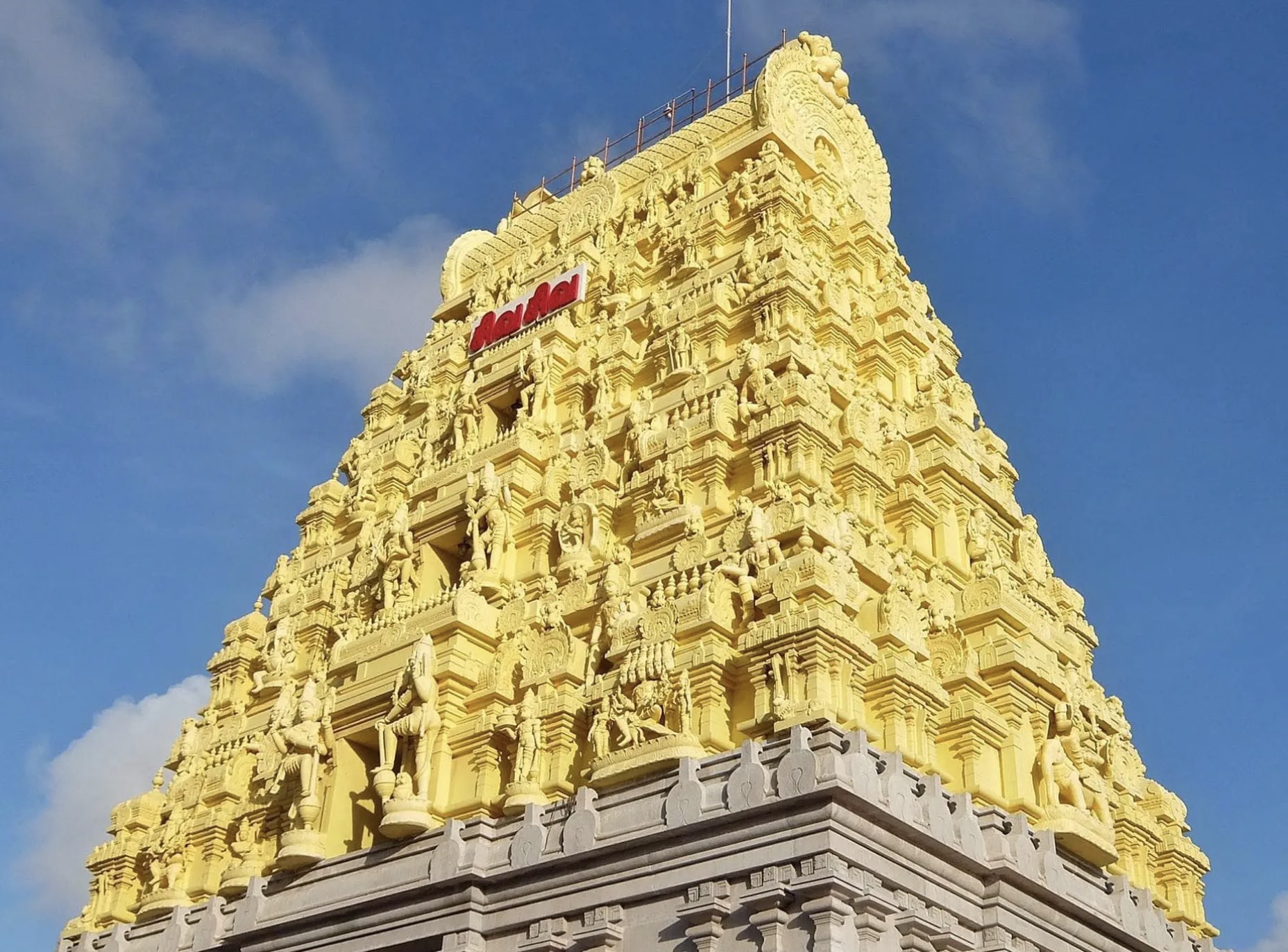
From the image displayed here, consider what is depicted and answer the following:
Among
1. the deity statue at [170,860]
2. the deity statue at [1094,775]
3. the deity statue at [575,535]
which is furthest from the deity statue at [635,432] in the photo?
the deity statue at [170,860]

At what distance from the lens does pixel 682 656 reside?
2017 centimetres

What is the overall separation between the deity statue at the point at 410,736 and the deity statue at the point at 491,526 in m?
2.68

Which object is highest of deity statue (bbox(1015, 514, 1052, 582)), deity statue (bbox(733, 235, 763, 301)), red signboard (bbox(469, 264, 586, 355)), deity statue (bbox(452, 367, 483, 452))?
red signboard (bbox(469, 264, 586, 355))

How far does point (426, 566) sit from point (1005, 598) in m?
10.8

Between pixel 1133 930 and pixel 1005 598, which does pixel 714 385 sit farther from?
pixel 1133 930

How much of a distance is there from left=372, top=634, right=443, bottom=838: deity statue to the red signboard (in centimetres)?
1024

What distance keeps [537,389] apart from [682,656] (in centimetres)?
931

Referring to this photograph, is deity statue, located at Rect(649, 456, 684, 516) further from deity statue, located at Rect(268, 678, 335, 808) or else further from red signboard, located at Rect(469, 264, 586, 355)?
red signboard, located at Rect(469, 264, 586, 355)

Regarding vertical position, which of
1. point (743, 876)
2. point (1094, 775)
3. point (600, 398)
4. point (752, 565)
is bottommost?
point (743, 876)

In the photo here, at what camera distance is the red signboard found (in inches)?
1203

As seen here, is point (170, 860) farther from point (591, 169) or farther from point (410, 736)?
point (591, 169)

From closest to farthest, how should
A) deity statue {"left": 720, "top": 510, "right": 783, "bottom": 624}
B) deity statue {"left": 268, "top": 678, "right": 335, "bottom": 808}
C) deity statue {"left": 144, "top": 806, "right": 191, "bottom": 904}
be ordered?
1. deity statue {"left": 720, "top": 510, "right": 783, "bottom": 624}
2. deity statue {"left": 268, "top": 678, "right": 335, "bottom": 808}
3. deity statue {"left": 144, "top": 806, "right": 191, "bottom": 904}

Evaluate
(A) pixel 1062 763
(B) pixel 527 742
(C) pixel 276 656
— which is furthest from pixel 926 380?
(C) pixel 276 656

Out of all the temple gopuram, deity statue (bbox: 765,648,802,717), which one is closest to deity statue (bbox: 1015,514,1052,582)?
the temple gopuram
